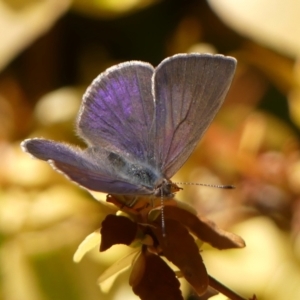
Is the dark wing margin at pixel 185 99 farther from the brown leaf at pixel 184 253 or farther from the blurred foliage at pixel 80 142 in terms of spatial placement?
the blurred foliage at pixel 80 142

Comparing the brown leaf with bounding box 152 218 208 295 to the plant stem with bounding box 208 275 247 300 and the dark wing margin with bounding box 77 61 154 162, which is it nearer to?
the plant stem with bounding box 208 275 247 300

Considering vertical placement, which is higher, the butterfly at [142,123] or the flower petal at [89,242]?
the butterfly at [142,123]

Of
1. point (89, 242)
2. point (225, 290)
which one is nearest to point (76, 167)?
point (89, 242)

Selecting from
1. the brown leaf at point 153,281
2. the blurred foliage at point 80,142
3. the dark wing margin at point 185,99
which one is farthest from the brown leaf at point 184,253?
the blurred foliage at point 80,142

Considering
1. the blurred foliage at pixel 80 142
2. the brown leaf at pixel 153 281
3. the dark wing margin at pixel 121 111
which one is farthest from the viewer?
the blurred foliage at pixel 80 142

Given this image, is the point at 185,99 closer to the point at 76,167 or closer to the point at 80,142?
the point at 76,167

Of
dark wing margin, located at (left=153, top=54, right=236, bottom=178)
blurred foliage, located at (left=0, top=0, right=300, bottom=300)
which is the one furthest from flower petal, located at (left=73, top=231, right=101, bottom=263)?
blurred foliage, located at (left=0, top=0, right=300, bottom=300)
